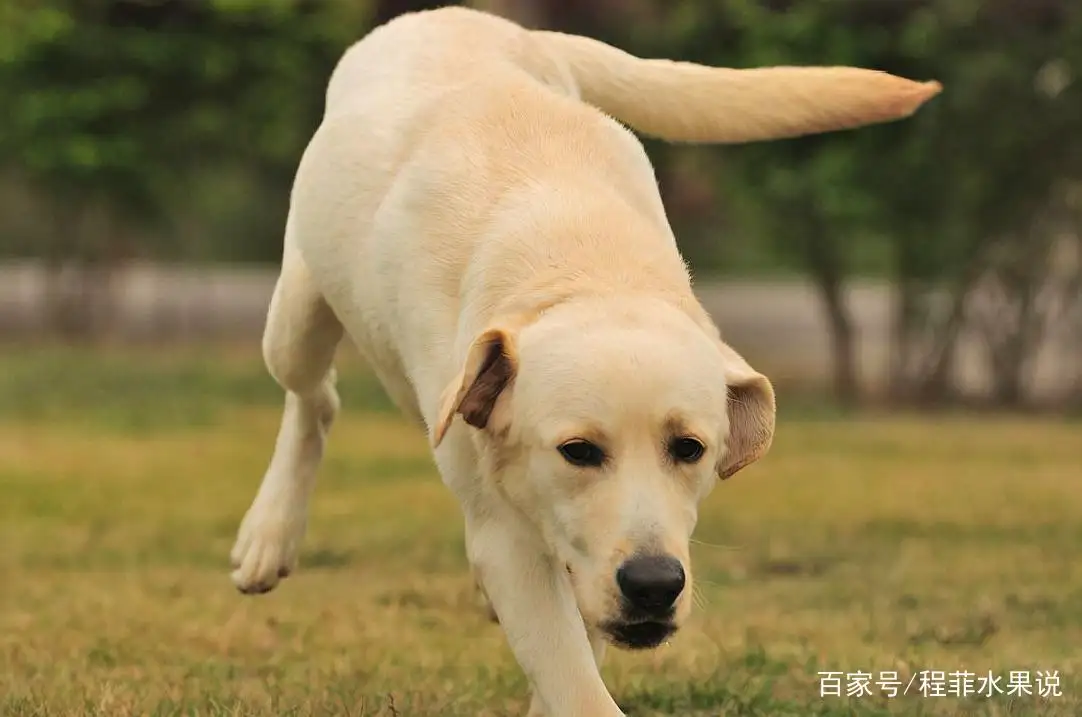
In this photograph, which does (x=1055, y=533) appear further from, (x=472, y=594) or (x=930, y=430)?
(x=930, y=430)

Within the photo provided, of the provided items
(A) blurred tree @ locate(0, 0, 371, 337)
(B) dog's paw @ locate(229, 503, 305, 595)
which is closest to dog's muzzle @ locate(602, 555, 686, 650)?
(B) dog's paw @ locate(229, 503, 305, 595)

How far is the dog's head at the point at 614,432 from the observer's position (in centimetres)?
312

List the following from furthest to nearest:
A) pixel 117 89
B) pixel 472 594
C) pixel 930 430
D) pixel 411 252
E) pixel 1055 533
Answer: pixel 117 89
pixel 930 430
pixel 1055 533
pixel 472 594
pixel 411 252

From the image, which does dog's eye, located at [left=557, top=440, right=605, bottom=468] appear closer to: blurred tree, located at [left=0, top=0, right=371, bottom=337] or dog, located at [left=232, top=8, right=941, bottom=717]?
dog, located at [left=232, top=8, right=941, bottom=717]

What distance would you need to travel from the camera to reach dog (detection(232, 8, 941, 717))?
3.16 m

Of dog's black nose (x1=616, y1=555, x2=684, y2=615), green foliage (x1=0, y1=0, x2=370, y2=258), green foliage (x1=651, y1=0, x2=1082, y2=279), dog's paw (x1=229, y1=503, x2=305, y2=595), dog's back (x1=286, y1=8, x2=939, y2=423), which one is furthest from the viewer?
green foliage (x1=0, y1=0, x2=370, y2=258)

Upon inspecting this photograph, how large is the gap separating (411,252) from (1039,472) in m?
7.99

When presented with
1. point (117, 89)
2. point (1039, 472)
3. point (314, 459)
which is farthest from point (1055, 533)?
point (117, 89)

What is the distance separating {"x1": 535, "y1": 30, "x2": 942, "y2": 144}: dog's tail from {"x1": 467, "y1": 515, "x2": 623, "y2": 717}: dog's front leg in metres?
1.66

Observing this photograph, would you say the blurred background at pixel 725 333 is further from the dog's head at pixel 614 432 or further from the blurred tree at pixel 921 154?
the dog's head at pixel 614 432

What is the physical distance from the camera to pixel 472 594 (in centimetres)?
643

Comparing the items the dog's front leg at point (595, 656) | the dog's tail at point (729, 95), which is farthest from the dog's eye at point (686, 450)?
the dog's tail at point (729, 95)

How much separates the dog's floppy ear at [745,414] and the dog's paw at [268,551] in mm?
1954

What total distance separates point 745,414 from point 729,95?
5.12 feet
